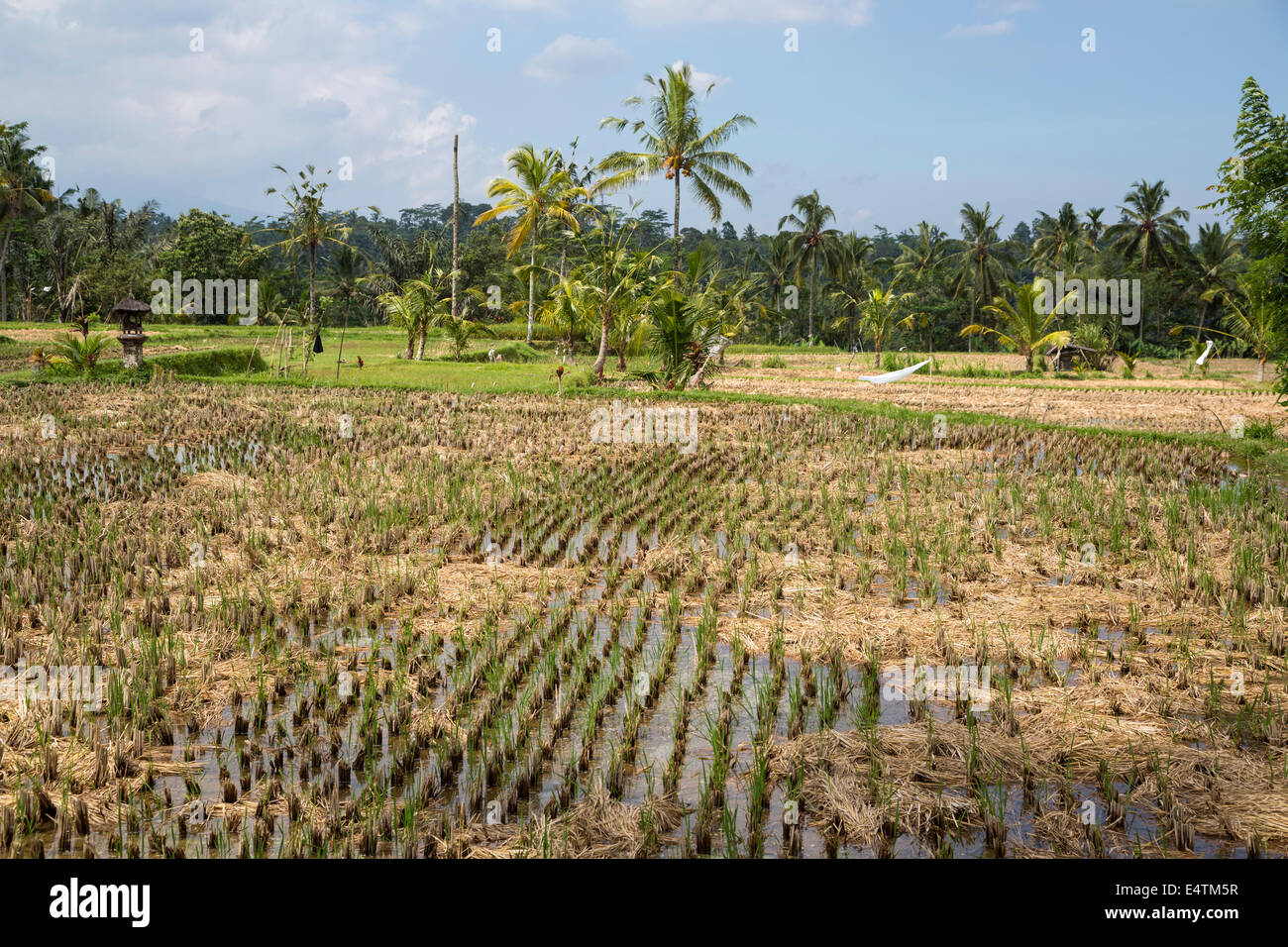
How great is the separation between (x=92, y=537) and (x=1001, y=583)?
17.8 ft

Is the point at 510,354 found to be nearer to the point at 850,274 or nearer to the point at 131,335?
the point at 131,335

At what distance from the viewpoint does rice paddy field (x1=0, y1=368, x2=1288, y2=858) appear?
9.28 ft

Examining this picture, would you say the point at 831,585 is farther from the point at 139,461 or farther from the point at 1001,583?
the point at 139,461

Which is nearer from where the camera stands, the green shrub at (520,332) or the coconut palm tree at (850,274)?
Answer: the green shrub at (520,332)

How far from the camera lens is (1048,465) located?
959cm

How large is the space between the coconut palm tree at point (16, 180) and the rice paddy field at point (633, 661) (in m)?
23.3

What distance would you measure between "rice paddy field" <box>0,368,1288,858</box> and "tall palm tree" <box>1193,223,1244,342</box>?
97.6 feet

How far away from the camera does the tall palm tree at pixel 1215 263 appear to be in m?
33.5

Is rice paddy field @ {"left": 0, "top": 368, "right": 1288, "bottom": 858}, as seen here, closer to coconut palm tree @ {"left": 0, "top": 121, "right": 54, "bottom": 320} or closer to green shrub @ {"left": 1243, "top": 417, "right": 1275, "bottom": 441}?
green shrub @ {"left": 1243, "top": 417, "right": 1275, "bottom": 441}

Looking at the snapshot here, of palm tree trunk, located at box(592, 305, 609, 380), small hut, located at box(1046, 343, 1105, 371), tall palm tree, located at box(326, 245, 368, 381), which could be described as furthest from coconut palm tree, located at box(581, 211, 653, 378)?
tall palm tree, located at box(326, 245, 368, 381)

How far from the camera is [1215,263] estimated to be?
34750 mm

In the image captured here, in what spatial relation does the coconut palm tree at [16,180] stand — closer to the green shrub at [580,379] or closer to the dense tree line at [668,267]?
the dense tree line at [668,267]

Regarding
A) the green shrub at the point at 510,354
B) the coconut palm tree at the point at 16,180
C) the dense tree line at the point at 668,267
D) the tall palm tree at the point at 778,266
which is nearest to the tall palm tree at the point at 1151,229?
the dense tree line at the point at 668,267
